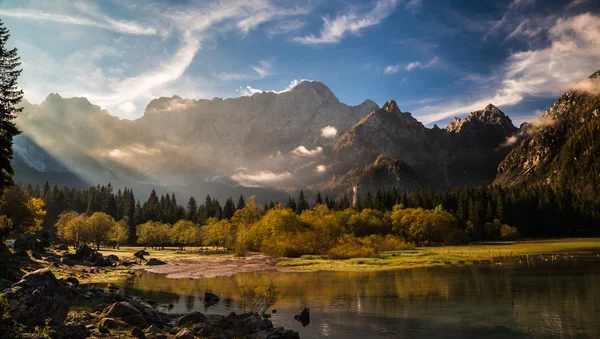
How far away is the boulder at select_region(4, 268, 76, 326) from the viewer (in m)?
18.1

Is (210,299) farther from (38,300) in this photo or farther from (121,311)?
(38,300)

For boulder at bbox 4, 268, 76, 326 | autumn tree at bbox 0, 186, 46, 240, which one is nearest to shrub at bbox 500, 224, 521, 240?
autumn tree at bbox 0, 186, 46, 240

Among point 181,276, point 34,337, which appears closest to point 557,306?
point 34,337

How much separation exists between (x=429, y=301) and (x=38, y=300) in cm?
3258

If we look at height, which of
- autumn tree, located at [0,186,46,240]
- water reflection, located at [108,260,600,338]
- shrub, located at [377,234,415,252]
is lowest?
shrub, located at [377,234,415,252]

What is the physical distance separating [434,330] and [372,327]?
4407mm

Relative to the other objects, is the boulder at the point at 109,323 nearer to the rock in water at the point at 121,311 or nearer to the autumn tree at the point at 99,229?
the rock in water at the point at 121,311

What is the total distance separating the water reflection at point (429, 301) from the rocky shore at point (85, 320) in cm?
474

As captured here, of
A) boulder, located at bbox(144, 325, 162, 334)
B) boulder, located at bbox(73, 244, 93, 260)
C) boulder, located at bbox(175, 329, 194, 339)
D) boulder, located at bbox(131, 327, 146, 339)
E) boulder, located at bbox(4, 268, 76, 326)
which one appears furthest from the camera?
boulder, located at bbox(73, 244, 93, 260)

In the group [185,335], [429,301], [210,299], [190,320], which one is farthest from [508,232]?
[185,335]

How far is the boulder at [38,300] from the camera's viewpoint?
711 inches

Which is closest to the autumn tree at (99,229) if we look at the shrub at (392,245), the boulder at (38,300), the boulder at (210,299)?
the shrub at (392,245)

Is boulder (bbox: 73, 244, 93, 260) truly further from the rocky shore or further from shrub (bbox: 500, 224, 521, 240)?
shrub (bbox: 500, 224, 521, 240)

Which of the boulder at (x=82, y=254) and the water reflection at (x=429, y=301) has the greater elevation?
the boulder at (x=82, y=254)
